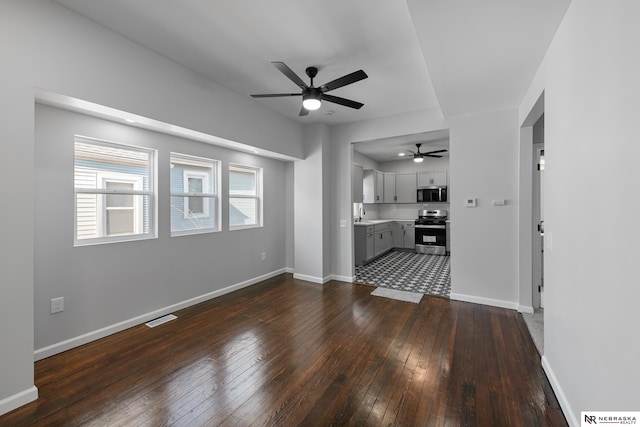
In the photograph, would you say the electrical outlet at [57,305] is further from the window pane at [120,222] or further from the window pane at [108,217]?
the window pane at [120,222]

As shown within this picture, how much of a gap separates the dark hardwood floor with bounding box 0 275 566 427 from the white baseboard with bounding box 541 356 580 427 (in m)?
0.05

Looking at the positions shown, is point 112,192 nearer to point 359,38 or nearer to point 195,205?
point 195,205

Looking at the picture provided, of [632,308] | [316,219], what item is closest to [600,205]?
[632,308]

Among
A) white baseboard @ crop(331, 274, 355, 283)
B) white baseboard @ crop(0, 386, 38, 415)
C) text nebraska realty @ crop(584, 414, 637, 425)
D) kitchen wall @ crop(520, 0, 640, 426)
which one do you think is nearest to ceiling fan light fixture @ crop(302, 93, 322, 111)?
kitchen wall @ crop(520, 0, 640, 426)

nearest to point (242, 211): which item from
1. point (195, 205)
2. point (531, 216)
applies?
point (195, 205)

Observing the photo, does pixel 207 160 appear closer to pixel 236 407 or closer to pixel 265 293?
pixel 265 293

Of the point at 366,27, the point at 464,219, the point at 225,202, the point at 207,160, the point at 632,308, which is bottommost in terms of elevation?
the point at 632,308

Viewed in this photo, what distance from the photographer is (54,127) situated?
2.53 m

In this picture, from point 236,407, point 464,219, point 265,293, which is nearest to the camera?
point 236,407

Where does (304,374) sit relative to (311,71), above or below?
below

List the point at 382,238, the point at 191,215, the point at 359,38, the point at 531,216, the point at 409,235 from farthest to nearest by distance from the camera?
the point at 409,235 < the point at 382,238 < the point at 191,215 < the point at 531,216 < the point at 359,38

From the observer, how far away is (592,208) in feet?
4.75

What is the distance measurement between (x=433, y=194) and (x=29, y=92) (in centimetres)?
786

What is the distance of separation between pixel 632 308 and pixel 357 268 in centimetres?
501
